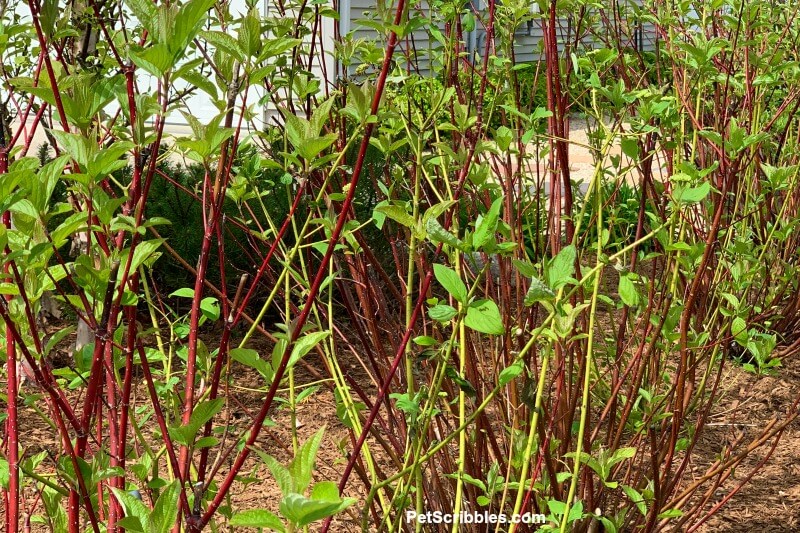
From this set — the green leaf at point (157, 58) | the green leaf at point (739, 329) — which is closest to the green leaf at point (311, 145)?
the green leaf at point (157, 58)

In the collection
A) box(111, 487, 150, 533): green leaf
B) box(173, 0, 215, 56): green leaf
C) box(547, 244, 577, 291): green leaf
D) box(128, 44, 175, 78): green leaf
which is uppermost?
box(173, 0, 215, 56): green leaf

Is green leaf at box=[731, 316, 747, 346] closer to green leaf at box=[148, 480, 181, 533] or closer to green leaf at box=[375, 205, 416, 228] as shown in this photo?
green leaf at box=[375, 205, 416, 228]

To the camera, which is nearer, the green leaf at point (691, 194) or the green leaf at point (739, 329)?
the green leaf at point (691, 194)

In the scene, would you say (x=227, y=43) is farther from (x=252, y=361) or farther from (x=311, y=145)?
(x=252, y=361)

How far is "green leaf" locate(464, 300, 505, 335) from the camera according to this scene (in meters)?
1.16

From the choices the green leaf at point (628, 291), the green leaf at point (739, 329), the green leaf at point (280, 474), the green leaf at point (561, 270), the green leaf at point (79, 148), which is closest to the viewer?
the green leaf at point (280, 474)

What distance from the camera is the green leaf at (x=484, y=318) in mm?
1164

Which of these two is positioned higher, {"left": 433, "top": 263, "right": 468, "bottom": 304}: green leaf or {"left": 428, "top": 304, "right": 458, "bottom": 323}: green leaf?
{"left": 433, "top": 263, "right": 468, "bottom": 304}: green leaf

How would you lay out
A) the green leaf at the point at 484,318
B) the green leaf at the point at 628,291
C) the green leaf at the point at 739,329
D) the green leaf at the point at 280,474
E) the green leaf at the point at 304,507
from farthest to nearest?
the green leaf at the point at 739,329, the green leaf at the point at 628,291, the green leaf at the point at 484,318, the green leaf at the point at 280,474, the green leaf at the point at 304,507

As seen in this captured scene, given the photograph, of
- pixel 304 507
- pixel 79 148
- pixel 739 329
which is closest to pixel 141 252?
pixel 79 148

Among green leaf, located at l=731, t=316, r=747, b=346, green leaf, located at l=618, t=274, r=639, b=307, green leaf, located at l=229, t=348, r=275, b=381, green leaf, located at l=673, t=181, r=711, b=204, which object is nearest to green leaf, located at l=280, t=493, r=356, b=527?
green leaf, located at l=229, t=348, r=275, b=381

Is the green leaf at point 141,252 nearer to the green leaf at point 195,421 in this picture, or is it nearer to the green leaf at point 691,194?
the green leaf at point 195,421

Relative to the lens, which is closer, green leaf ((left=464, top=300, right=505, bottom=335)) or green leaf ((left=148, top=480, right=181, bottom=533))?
green leaf ((left=148, top=480, right=181, bottom=533))

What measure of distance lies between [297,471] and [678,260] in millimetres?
1336
